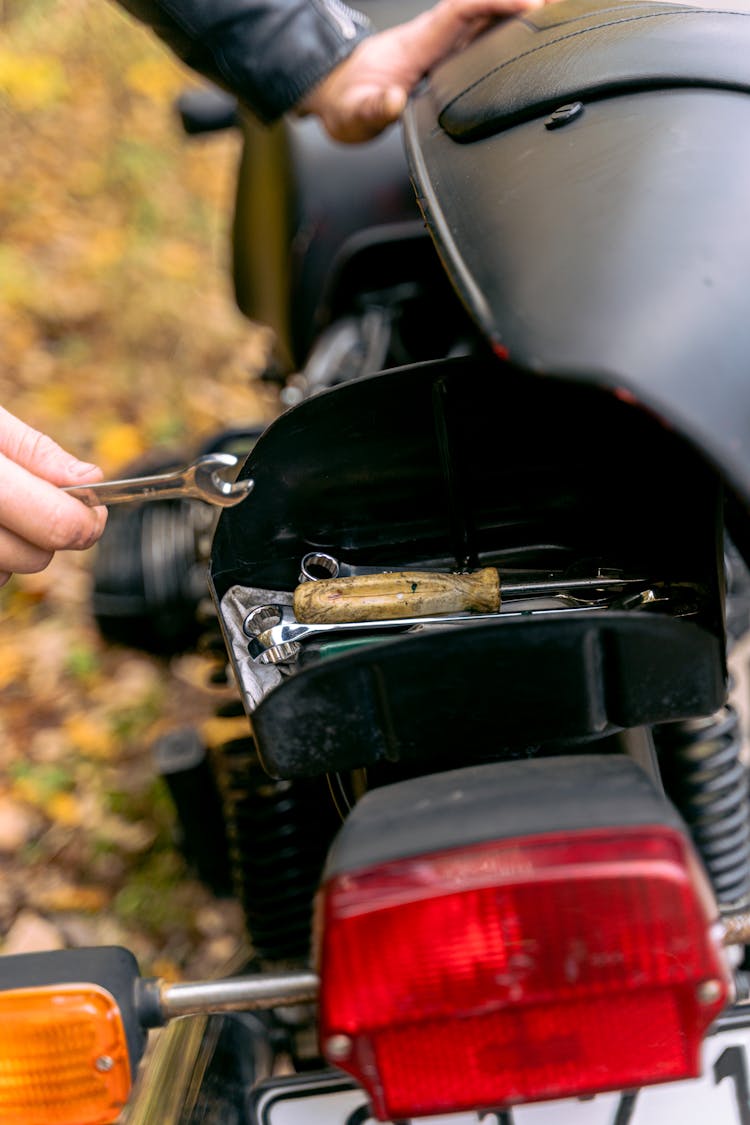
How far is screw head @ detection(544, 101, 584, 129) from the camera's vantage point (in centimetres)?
81

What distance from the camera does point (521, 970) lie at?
62 cm

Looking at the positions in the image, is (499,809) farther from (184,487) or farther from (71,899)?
(71,899)

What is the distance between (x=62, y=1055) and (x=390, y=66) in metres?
1.28

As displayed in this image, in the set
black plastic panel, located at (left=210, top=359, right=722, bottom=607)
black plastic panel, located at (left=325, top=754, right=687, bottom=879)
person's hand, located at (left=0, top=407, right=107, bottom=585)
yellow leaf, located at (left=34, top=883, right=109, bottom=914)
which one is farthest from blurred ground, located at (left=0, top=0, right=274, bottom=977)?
black plastic panel, located at (left=325, top=754, right=687, bottom=879)

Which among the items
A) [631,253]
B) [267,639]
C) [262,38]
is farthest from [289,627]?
[262,38]

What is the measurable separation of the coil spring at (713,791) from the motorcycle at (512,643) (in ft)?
0.58

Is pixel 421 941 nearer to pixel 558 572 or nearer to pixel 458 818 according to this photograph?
pixel 458 818

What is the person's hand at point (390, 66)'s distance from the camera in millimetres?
1349

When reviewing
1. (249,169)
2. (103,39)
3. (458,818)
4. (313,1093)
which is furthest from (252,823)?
(103,39)

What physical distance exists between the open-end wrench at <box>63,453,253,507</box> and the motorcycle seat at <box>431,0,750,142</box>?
1.23 feet

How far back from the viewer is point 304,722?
730 millimetres

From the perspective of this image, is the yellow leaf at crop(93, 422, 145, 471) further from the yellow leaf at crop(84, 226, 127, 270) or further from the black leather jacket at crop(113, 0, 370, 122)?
the black leather jacket at crop(113, 0, 370, 122)

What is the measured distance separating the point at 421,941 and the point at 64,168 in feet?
13.1

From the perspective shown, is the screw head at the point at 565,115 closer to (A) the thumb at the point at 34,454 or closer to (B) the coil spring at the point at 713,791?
(A) the thumb at the point at 34,454
